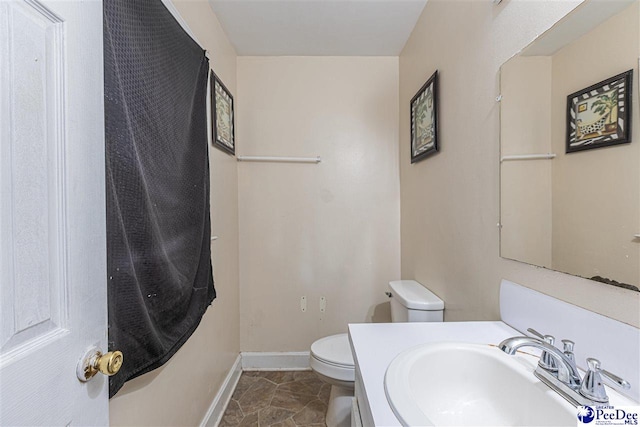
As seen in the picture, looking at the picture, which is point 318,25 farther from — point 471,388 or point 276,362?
point 276,362

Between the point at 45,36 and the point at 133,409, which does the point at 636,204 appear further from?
the point at 133,409

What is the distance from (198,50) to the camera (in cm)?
141

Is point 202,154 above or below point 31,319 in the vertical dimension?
above

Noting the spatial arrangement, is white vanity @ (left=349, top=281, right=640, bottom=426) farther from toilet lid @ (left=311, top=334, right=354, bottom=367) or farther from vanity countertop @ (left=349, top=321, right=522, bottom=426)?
toilet lid @ (left=311, top=334, right=354, bottom=367)

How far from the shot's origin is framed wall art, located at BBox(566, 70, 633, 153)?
65 centimetres

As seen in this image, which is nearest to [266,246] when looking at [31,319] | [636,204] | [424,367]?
[424,367]

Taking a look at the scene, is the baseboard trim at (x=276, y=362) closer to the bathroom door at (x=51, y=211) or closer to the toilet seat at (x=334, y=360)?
the toilet seat at (x=334, y=360)

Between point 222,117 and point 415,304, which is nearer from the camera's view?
point 415,304

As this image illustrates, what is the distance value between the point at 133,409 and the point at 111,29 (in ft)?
3.74

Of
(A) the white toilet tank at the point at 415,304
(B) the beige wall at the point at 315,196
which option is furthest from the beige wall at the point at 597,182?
(B) the beige wall at the point at 315,196

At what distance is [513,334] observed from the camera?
97cm

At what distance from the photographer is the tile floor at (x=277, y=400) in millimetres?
1773

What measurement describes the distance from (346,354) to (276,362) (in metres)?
0.90

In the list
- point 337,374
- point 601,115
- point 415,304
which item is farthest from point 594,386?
point 337,374
